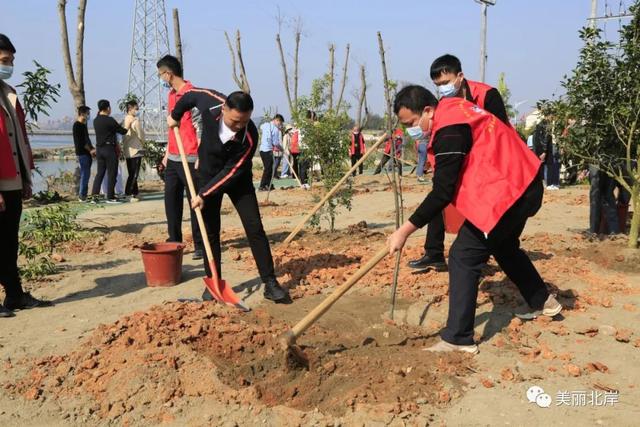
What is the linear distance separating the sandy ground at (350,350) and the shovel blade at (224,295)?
0.51 ft

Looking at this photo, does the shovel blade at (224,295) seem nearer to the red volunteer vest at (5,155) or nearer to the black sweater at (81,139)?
the red volunteer vest at (5,155)

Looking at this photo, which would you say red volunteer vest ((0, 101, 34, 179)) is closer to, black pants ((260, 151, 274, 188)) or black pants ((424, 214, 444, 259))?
black pants ((424, 214, 444, 259))

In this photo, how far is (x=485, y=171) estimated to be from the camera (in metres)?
3.47

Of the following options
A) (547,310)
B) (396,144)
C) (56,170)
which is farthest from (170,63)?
(56,170)

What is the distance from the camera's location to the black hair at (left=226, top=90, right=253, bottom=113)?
433 cm

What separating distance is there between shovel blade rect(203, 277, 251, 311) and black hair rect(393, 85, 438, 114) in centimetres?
197

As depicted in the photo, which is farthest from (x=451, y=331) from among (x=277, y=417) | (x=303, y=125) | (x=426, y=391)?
(x=303, y=125)

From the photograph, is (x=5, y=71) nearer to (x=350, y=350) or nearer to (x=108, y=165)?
(x=350, y=350)

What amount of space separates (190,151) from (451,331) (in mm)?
3368

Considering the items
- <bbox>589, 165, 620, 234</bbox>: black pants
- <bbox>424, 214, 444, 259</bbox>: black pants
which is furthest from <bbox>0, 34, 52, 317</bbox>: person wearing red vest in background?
<bbox>589, 165, 620, 234</bbox>: black pants

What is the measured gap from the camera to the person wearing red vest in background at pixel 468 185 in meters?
3.46

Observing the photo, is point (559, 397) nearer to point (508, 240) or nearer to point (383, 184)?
point (508, 240)

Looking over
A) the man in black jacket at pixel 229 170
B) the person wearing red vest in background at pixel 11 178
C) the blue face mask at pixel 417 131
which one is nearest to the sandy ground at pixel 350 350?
the person wearing red vest in background at pixel 11 178

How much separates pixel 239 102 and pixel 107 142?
24.9ft
